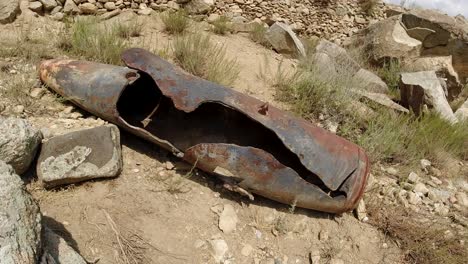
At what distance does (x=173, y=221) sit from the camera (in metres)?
2.49

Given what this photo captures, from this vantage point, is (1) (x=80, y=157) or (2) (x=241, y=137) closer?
(1) (x=80, y=157)

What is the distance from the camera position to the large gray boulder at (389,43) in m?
6.10

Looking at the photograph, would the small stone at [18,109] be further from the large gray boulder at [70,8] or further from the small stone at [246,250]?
the large gray boulder at [70,8]

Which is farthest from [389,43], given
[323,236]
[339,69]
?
[323,236]

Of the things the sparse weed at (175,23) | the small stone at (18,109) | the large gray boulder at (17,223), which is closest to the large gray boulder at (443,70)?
the sparse weed at (175,23)

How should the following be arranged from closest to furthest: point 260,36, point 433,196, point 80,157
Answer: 1. point 80,157
2. point 433,196
3. point 260,36

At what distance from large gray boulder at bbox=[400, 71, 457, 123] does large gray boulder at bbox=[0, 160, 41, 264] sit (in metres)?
4.16

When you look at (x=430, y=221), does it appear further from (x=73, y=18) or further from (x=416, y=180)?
(x=73, y=18)

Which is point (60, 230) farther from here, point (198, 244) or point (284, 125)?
point (284, 125)

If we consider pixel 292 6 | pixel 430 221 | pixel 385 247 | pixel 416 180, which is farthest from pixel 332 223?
pixel 292 6

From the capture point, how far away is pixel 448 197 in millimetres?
3307

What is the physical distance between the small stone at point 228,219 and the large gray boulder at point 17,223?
3.99ft

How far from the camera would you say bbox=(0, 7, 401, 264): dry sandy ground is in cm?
227

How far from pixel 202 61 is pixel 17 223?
9.77 feet
